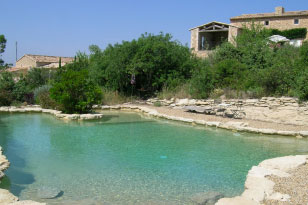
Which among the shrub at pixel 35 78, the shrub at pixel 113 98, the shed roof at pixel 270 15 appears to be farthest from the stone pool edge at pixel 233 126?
the shed roof at pixel 270 15

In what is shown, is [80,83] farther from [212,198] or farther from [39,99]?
[212,198]

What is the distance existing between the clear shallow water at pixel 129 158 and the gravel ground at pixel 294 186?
671 millimetres

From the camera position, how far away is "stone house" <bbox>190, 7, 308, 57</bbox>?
1022 inches

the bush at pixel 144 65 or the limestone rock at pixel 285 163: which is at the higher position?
the bush at pixel 144 65

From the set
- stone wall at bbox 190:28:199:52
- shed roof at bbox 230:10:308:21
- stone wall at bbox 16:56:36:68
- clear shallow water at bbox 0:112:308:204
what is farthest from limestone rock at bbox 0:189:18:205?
stone wall at bbox 16:56:36:68

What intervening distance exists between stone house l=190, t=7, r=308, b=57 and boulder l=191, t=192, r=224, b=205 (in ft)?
70.4

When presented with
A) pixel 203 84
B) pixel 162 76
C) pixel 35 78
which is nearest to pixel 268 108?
pixel 203 84

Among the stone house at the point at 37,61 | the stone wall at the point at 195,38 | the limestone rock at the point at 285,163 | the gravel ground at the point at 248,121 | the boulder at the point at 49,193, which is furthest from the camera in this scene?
the stone house at the point at 37,61

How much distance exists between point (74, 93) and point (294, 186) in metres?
9.04

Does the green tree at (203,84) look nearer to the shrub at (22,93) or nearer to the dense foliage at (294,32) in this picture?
the shrub at (22,93)

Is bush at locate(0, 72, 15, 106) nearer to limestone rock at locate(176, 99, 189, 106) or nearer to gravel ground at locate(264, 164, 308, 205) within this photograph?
limestone rock at locate(176, 99, 189, 106)

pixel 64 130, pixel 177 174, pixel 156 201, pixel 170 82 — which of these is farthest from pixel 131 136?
pixel 170 82

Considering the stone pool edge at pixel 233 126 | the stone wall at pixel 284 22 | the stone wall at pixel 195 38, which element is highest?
the stone wall at pixel 284 22

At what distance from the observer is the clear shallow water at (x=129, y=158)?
185 inches
